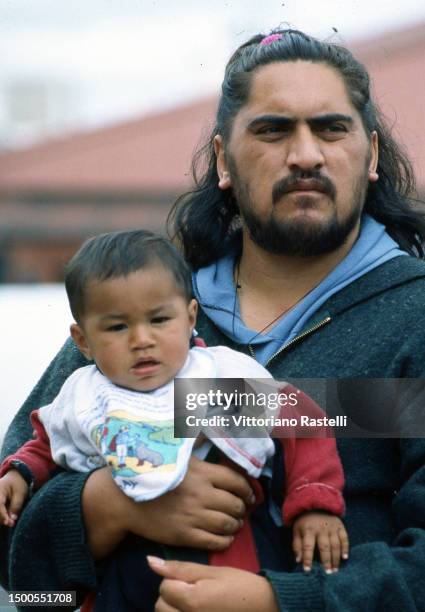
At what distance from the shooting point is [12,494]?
2.39 m

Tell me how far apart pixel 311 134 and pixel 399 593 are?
94cm

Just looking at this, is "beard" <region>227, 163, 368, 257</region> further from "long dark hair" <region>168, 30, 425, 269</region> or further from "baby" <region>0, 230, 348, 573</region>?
"baby" <region>0, 230, 348, 573</region>

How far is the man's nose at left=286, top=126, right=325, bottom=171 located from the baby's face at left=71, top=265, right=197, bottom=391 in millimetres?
447

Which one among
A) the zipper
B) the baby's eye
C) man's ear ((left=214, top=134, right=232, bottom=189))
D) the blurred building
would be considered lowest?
the blurred building

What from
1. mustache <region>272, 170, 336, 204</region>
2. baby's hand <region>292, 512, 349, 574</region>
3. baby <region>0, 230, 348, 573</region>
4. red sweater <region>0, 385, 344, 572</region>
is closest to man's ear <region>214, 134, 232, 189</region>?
mustache <region>272, 170, 336, 204</region>

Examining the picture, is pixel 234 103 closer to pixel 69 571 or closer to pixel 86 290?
pixel 86 290

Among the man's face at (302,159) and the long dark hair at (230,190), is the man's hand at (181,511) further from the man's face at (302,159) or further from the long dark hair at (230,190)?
the long dark hair at (230,190)

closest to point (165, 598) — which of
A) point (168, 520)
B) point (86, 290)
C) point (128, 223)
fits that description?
point (168, 520)

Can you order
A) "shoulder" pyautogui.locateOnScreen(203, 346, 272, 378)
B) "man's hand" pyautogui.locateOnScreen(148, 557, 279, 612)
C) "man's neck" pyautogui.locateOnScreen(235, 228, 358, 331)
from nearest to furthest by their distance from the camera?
1. "man's hand" pyautogui.locateOnScreen(148, 557, 279, 612)
2. "shoulder" pyautogui.locateOnScreen(203, 346, 272, 378)
3. "man's neck" pyautogui.locateOnScreen(235, 228, 358, 331)

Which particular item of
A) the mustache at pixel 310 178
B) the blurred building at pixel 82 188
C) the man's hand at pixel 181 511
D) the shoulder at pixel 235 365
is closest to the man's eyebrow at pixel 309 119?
the mustache at pixel 310 178

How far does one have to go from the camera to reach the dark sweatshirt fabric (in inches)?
83.9

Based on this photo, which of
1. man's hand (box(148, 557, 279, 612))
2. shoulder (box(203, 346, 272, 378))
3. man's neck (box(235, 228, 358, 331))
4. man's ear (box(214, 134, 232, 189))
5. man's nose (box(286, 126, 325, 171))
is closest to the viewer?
man's hand (box(148, 557, 279, 612))

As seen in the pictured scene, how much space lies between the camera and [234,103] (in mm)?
2736

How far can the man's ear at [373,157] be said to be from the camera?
Result: 8.93 feet
